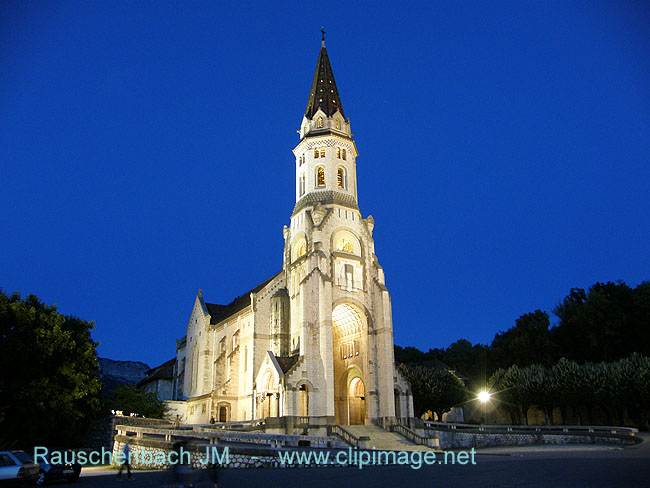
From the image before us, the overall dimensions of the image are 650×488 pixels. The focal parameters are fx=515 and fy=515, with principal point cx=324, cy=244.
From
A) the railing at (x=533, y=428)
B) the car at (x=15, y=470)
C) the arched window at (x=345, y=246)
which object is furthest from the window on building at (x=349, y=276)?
the car at (x=15, y=470)

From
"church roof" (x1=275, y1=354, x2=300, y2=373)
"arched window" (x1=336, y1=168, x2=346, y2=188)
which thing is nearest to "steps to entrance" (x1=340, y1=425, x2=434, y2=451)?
"church roof" (x1=275, y1=354, x2=300, y2=373)

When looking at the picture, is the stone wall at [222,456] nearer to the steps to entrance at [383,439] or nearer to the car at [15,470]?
the car at [15,470]

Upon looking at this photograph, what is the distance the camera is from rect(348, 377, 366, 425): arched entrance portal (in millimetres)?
49219

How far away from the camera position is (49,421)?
3111 centimetres

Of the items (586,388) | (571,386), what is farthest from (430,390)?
(586,388)

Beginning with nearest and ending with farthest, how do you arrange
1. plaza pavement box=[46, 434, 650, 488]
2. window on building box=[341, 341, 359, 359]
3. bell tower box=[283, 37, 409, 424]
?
plaza pavement box=[46, 434, 650, 488]
bell tower box=[283, 37, 409, 424]
window on building box=[341, 341, 359, 359]

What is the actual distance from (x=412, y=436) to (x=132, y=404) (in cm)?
2426

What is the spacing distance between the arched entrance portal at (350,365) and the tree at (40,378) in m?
22.3

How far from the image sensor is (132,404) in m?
45.2

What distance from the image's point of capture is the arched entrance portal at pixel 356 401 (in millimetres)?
49219

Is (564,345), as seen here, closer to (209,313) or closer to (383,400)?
(383,400)

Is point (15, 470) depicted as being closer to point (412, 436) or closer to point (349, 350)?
point (412, 436)

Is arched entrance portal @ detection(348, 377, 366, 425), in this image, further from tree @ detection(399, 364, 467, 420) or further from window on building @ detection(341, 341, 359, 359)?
tree @ detection(399, 364, 467, 420)

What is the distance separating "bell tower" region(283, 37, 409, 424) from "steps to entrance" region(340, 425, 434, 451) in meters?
2.36
